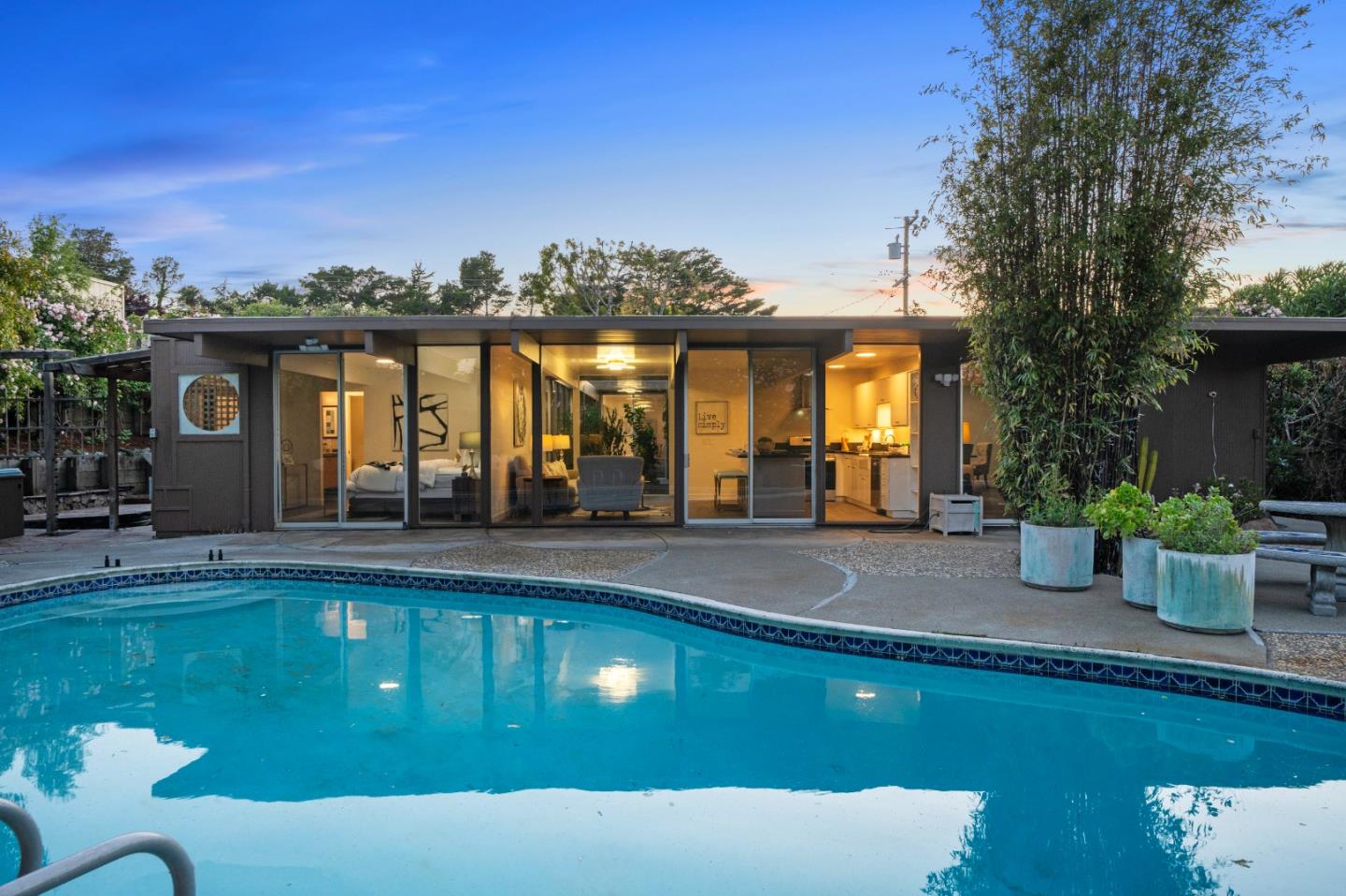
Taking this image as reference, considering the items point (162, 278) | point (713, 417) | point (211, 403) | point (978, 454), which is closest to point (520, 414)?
point (713, 417)

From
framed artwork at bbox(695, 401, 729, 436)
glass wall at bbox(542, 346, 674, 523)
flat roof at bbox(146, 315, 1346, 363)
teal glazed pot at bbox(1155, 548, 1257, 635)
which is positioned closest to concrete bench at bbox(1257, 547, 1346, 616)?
teal glazed pot at bbox(1155, 548, 1257, 635)

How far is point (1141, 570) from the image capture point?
17.1 ft

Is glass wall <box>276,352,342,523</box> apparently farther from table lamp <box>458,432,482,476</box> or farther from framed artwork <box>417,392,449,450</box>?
table lamp <box>458,432,482,476</box>

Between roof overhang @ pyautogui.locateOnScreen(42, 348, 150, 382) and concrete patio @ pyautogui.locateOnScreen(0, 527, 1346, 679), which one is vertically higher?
roof overhang @ pyautogui.locateOnScreen(42, 348, 150, 382)

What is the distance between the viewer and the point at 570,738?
3789mm

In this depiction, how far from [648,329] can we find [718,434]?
1949 millimetres

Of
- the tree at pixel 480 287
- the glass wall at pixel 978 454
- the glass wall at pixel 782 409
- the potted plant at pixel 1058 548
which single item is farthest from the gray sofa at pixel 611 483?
the tree at pixel 480 287

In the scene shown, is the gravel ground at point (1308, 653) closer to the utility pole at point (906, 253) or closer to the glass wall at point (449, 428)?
→ the glass wall at point (449, 428)

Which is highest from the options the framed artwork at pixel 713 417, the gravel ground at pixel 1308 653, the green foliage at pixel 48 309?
the green foliage at pixel 48 309

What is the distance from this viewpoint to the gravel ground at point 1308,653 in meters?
3.97

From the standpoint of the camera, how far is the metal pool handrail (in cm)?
113

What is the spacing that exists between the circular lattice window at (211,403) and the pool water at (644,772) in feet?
15.5

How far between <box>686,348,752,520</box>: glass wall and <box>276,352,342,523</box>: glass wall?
4.53 m

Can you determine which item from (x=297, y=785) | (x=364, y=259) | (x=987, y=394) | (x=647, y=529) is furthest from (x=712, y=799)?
(x=364, y=259)
